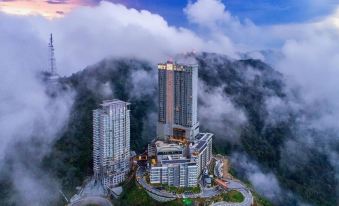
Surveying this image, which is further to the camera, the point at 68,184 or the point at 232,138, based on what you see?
the point at 232,138

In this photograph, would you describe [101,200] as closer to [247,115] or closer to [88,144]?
[88,144]

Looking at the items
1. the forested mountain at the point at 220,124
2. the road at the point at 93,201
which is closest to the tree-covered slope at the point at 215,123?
the forested mountain at the point at 220,124

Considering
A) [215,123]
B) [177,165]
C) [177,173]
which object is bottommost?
[177,173]

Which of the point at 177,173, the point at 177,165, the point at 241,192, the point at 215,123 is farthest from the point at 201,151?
the point at 215,123

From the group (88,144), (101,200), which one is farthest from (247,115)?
(101,200)

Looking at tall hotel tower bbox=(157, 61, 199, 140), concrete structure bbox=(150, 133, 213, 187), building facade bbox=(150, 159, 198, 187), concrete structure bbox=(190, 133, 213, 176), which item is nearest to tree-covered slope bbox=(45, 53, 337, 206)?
tall hotel tower bbox=(157, 61, 199, 140)

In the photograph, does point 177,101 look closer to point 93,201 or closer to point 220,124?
point 93,201
